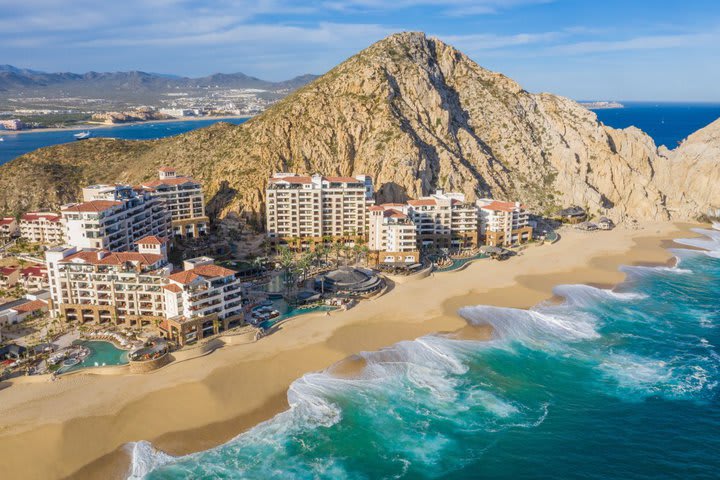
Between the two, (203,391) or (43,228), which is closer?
(203,391)

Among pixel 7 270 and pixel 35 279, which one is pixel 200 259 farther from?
pixel 7 270

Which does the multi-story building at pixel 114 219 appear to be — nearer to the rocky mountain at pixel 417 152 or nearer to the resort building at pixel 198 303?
the resort building at pixel 198 303

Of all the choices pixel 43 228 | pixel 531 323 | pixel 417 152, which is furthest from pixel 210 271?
pixel 417 152

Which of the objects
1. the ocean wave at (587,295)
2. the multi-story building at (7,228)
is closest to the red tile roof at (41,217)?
the multi-story building at (7,228)

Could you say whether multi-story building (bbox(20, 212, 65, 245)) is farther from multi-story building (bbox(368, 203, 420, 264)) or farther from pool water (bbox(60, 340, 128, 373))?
multi-story building (bbox(368, 203, 420, 264))

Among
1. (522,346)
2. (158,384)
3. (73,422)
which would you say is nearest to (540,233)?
(522,346)

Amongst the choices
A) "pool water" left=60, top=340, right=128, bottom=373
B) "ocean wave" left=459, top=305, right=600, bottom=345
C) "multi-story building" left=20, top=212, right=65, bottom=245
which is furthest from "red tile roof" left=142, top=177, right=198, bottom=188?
"ocean wave" left=459, top=305, right=600, bottom=345

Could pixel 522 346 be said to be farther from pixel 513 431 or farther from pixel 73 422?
pixel 73 422
